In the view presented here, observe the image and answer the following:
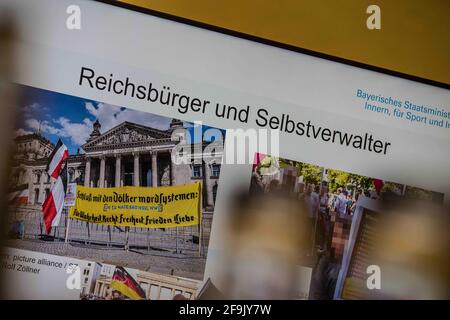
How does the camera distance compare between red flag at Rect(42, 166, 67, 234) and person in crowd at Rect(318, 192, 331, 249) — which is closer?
red flag at Rect(42, 166, 67, 234)

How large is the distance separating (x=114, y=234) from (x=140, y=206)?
136 millimetres

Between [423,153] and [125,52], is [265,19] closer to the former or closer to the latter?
[125,52]

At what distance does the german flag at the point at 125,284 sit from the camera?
5.79 feet

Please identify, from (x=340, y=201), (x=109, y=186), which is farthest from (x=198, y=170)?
(x=340, y=201)

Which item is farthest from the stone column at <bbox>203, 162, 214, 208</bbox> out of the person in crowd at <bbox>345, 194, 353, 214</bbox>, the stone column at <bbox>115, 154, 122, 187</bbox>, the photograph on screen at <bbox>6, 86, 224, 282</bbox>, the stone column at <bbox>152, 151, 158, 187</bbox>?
the person in crowd at <bbox>345, 194, 353, 214</bbox>

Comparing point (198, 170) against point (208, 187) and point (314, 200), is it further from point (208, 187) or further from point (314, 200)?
point (314, 200)

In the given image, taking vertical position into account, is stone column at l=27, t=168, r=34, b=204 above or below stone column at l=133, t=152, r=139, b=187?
below

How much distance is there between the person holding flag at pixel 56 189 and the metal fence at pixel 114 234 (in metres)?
0.02

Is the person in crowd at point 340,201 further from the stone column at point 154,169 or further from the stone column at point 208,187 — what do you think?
the stone column at point 154,169

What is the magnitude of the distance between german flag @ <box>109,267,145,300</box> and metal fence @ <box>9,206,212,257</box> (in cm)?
9

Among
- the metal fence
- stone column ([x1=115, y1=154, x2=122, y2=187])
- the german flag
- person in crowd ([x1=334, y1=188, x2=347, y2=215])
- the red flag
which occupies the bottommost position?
the german flag

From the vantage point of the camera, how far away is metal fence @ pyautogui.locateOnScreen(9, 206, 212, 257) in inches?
67.9

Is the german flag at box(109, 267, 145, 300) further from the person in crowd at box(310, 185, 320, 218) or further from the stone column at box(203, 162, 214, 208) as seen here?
the person in crowd at box(310, 185, 320, 218)

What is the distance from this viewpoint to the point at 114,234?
1770 mm
